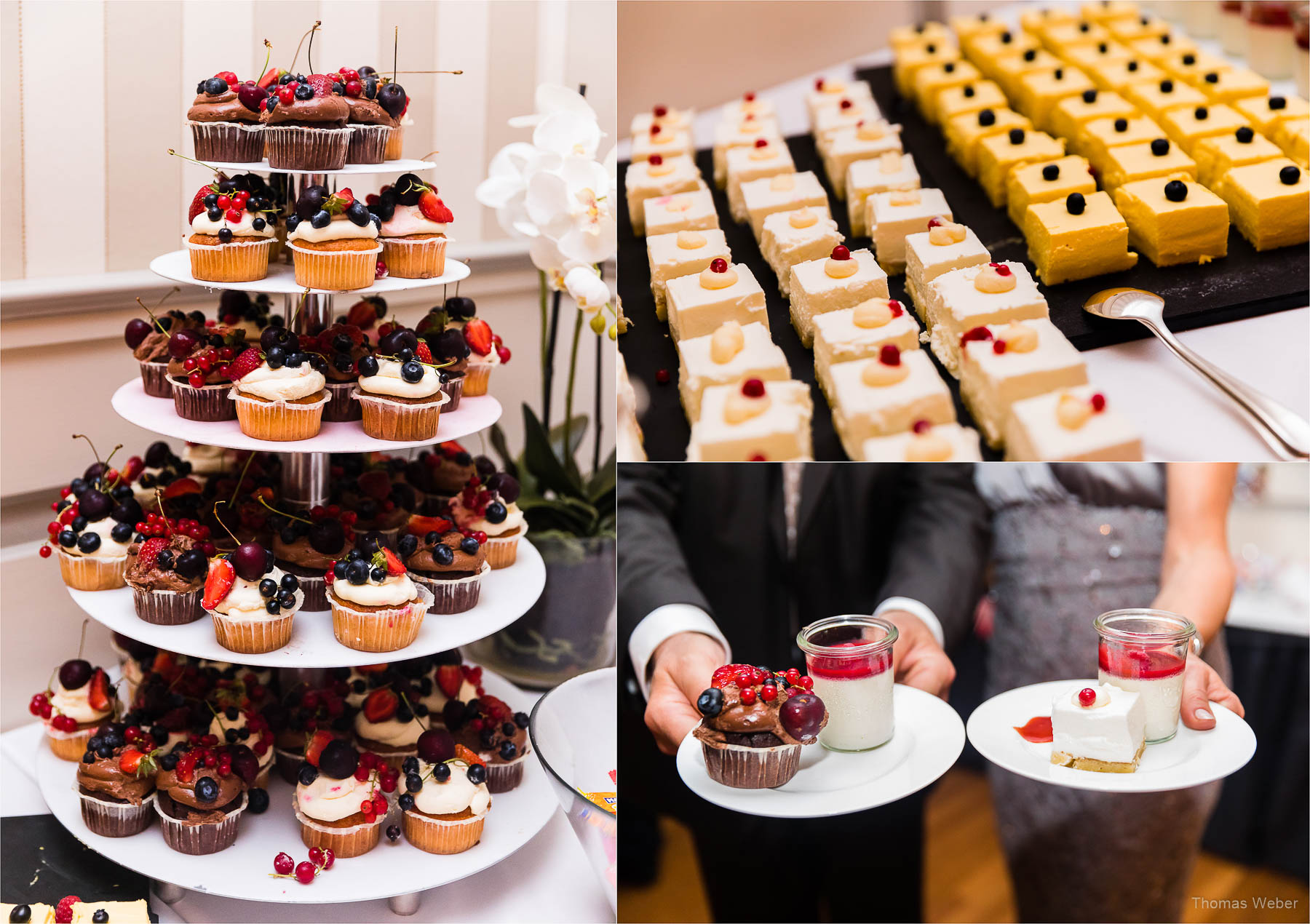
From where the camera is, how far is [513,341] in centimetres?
267

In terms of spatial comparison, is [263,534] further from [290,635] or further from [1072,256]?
[1072,256]

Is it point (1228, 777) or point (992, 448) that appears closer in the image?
point (992, 448)

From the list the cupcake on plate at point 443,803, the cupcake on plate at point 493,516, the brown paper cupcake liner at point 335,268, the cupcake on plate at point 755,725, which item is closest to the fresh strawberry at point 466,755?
the cupcake on plate at point 443,803

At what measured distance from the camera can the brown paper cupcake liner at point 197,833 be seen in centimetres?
179

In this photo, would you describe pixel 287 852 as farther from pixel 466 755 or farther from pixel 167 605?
pixel 167 605

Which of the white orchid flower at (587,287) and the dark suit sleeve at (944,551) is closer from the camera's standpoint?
the dark suit sleeve at (944,551)

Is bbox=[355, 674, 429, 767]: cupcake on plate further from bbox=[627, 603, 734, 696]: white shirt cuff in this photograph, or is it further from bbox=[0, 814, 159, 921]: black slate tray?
bbox=[627, 603, 734, 696]: white shirt cuff

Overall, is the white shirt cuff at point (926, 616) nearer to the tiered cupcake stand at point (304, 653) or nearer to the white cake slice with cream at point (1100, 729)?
the white cake slice with cream at point (1100, 729)

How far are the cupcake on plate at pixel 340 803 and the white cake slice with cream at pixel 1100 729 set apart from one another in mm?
1092

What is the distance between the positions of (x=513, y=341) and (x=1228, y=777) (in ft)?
5.75

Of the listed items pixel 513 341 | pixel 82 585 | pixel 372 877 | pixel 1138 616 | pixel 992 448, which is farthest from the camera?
pixel 513 341

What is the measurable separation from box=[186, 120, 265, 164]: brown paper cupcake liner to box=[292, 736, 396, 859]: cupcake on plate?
97cm

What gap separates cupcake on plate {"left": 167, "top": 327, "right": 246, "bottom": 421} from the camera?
1791mm

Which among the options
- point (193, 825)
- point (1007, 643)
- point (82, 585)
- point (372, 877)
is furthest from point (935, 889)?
point (82, 585)
